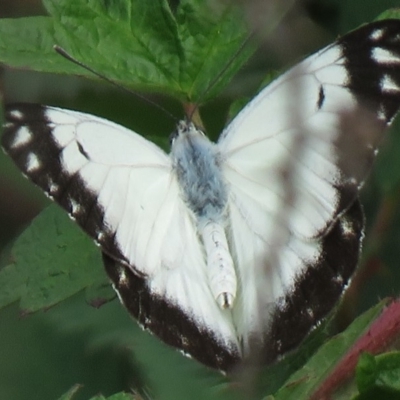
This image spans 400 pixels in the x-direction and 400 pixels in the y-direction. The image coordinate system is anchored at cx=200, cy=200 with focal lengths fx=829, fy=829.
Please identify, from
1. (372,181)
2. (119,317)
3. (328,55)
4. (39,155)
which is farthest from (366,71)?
(119,317)

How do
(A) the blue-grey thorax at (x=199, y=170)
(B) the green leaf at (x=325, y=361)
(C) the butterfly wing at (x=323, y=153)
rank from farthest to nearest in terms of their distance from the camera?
(A) the blue-grey thorax at (x=199, y=170), (C) the butterfly wing at (x=323, y=153), (B) the green leaf at (x=325, y=361)

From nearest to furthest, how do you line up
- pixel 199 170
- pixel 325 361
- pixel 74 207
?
1. pixel 325 361
2. pixel 74 207
3. pixel 199 170

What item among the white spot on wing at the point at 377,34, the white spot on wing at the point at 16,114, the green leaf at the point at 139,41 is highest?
the white spot on wing at the point at 377,34

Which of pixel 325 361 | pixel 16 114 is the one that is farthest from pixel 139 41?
pixel 325 361

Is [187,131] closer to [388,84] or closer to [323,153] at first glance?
[323,153]

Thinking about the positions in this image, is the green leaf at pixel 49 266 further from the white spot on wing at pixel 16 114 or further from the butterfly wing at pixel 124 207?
the white spot on wing at pixel 16 114

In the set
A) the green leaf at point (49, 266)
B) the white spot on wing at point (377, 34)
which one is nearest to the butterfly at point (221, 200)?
the white spot on wing at point (377, 34)

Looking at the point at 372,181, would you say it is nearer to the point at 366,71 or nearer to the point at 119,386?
the point at 366,71
